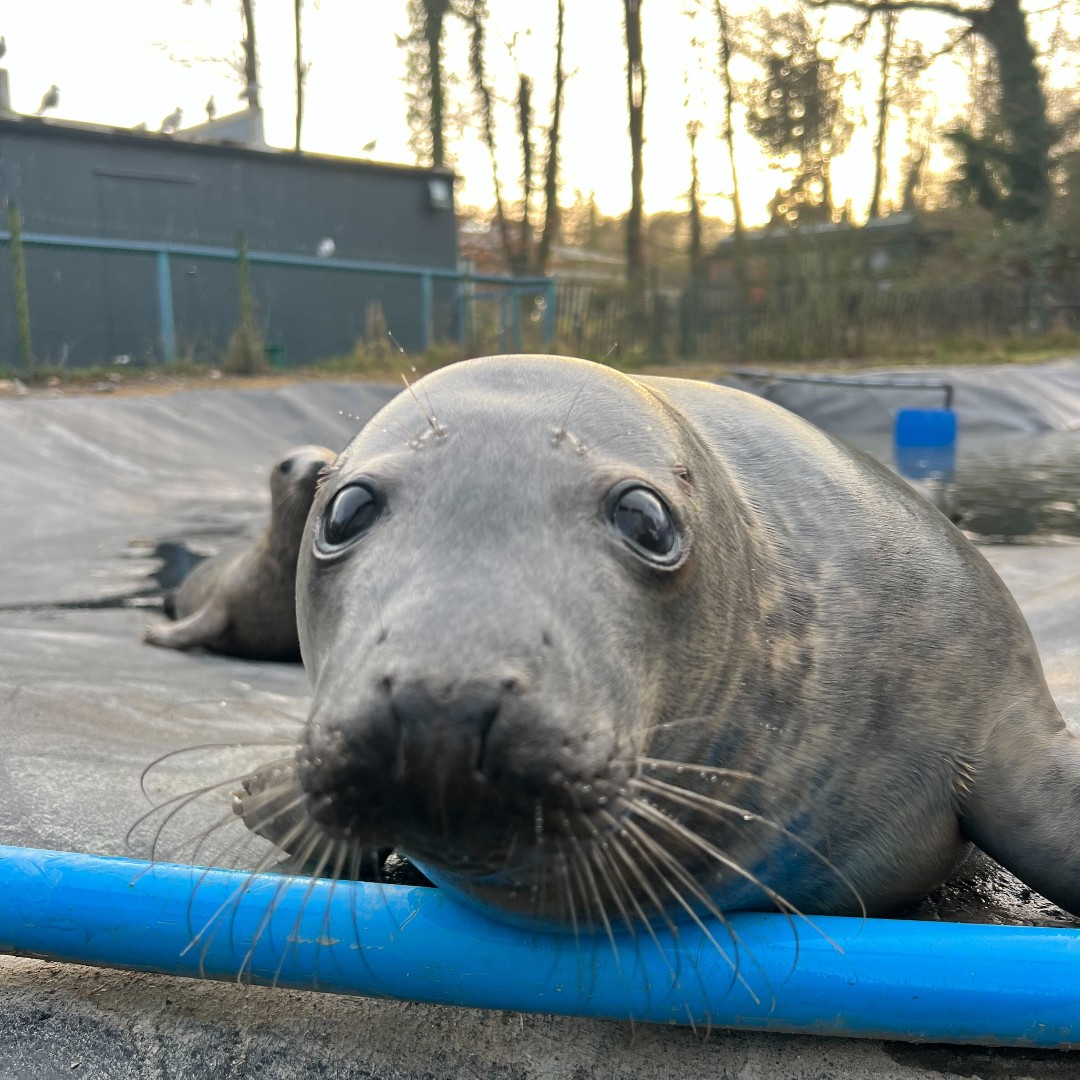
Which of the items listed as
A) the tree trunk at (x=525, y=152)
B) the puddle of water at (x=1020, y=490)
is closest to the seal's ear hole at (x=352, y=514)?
the puddle of water at (x=1020, y=490)

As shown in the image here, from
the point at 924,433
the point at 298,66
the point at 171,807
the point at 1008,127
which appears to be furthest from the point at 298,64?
the point at 171,807

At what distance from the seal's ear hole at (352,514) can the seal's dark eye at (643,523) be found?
0.30 meters

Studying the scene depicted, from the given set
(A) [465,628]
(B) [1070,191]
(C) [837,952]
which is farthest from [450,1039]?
(B) [1070,191]

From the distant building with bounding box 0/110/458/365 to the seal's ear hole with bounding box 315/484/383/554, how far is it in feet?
39.3

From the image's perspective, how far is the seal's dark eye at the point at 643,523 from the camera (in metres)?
1.40

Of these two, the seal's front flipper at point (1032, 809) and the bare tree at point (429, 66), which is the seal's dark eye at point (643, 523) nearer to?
the seal's front flipper at point (1032, 809)

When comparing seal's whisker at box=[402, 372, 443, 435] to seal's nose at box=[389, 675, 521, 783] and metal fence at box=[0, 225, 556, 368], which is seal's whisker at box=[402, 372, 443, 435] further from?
metal fence at box=[0, 225, 556, 368]

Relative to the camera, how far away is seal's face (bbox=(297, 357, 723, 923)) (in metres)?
1.10

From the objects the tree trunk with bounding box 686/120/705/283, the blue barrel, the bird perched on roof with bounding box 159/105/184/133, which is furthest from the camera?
the tree trunk with bounding box 686/120/705/283

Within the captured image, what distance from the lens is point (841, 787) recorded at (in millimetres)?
1611

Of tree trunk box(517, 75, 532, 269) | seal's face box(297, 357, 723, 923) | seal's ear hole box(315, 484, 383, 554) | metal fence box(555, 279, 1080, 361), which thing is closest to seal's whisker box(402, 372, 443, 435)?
seal's face box(297, 357, 723, 923)

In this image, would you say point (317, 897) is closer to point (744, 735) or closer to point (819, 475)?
point (744, 735)

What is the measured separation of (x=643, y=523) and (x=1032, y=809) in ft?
2.40

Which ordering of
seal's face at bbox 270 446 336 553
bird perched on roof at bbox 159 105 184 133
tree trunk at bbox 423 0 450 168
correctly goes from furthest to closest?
1. tree trunk at bbox 423 0 450 168
2. bird perched on roof at bbox 159 105 184 133
3. seal's face at bbox 270 446 336 553
